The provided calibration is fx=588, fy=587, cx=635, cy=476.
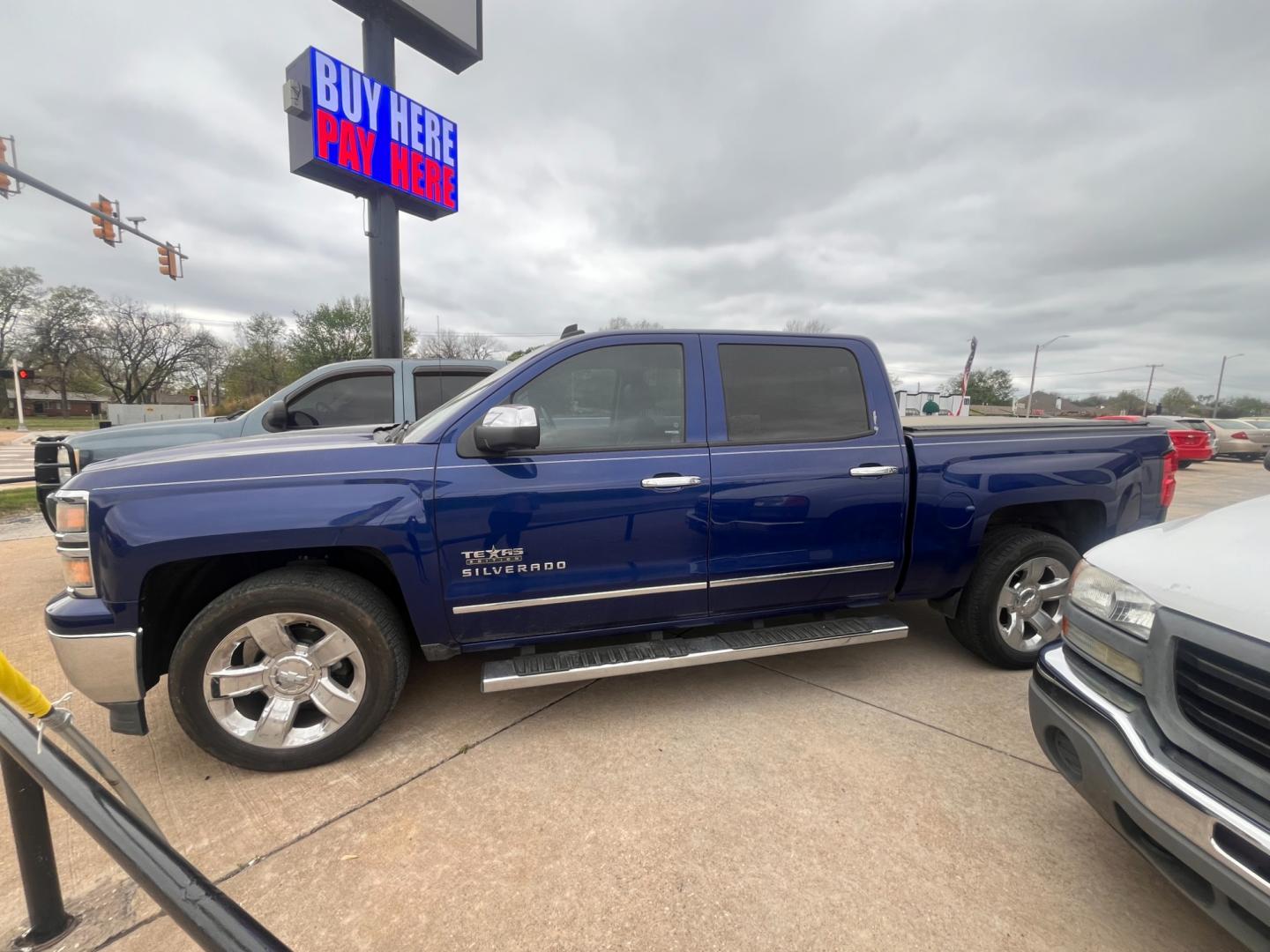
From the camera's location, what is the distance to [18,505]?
8383mm

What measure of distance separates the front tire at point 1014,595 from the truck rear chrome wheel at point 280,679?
3217 mm

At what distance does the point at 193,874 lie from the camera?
45.6 inches

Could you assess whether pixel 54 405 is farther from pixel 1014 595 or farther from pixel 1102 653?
pixel 1102 653

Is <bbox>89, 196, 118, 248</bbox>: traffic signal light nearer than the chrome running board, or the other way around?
the chrome running board

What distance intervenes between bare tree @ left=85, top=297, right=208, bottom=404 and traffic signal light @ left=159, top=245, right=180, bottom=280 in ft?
129

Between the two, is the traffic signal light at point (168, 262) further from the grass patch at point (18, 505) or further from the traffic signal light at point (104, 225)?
the grass patch at point (18, 505)

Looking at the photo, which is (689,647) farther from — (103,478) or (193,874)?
(103,478)

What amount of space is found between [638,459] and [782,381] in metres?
0.96

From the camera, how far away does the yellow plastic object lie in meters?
1.28

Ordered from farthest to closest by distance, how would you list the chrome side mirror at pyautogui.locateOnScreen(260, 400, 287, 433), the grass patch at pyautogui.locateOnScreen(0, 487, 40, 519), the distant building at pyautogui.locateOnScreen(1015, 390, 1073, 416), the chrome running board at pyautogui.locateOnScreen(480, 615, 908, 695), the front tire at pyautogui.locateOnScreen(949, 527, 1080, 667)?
1. the distant building at pyautogui.locateOnScreen(1015, 390, 1073, 416)
2. the grass patch at pyautogui.locateOnScreen(0, 487, 40, 519)
3. the chrome side mirror at pyautogui.locateOnScreen(260, 400, 287, 433)
4. the front tire at pyautogui.locateOnScreen(949, 527, 1080, 667)
5. the chrome running board at pyautogui.locateOnScreen(480, 615, 908, 695)

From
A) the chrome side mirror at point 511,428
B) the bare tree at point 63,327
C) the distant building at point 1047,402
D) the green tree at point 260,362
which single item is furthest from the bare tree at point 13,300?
the distant building at point 1047,402

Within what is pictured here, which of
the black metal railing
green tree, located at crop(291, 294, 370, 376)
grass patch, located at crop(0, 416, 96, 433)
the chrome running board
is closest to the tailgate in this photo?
the chrome running board

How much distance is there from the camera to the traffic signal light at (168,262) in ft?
55.8

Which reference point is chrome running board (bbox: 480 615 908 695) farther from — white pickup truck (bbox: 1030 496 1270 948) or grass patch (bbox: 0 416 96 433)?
grass patch (bbox: 0 416 96 433)
